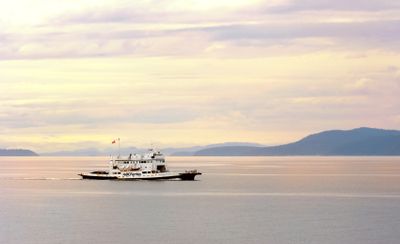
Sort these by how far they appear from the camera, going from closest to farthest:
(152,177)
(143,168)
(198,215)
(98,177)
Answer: (198,215)
(152,177)
(143,168)
(98,177)

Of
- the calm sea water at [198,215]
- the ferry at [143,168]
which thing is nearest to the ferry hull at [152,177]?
the ferry at [143,168]

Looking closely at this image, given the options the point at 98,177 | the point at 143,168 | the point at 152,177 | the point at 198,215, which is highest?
the point at 143,168

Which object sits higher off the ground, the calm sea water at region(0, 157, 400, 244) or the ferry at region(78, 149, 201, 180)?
the ferry at region(78, 149, 201, 180)

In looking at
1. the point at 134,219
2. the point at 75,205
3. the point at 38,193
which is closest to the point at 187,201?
the point at 75,205

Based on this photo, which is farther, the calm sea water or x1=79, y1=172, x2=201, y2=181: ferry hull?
x1=79, y1=172, x2=201, y2=181: ferry hull

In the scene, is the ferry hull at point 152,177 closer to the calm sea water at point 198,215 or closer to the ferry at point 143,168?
the ferry at point 143,168

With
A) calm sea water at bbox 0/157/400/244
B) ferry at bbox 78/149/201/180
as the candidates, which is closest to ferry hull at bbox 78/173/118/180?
ferry at bbox 78/149/201/180

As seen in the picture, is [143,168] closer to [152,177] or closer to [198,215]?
[152,177]

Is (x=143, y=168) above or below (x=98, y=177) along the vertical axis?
above

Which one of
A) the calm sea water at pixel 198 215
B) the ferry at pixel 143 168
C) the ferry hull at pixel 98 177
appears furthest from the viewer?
the ferry hull at pixel 98 177

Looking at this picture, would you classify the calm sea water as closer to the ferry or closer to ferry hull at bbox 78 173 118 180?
the ferry

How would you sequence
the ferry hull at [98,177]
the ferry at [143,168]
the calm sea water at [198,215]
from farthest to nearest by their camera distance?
the ferry hull at [98,177], the ferry at [143,168], the calm sea water at [198,215]

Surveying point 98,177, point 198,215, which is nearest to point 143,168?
point 98,177

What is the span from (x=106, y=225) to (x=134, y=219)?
25.1ft
